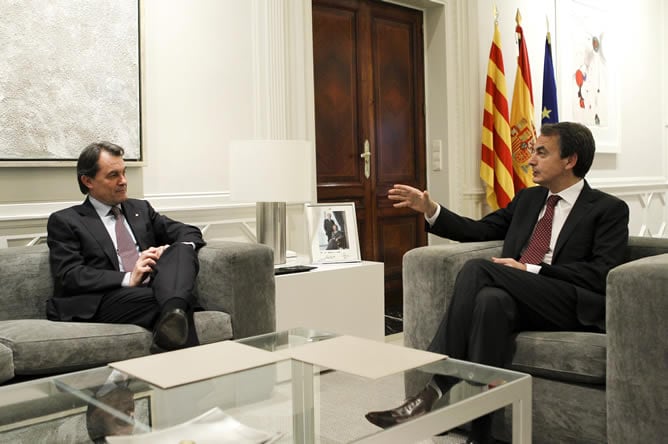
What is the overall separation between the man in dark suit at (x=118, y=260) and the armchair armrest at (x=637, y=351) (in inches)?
55.1

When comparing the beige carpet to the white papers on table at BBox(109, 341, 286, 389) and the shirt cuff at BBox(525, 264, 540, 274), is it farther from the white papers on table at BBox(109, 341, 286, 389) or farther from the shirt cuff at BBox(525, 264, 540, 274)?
the shirt cuff at BBox(525, 264, 540, 274)

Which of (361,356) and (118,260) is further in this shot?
(118,260)

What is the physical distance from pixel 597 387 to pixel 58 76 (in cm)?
259

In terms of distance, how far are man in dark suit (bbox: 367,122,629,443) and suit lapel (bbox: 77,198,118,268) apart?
1.21m

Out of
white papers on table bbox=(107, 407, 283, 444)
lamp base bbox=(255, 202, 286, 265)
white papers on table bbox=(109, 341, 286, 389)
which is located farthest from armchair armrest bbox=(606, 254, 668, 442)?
lamp base bbox=(255, 202, 286, 265)

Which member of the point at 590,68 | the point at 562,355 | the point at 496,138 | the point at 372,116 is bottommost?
the point at 562,355

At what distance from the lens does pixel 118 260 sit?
9.84 ft

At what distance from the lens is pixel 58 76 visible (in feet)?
10.8

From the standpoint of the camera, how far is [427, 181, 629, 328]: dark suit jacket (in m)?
2.63

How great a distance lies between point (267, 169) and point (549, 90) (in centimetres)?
341

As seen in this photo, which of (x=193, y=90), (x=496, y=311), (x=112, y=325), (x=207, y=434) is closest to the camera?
(x=207, y=434)

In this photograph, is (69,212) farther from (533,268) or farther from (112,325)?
(533,268)

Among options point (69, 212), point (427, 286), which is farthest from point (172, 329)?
point (427, 286)

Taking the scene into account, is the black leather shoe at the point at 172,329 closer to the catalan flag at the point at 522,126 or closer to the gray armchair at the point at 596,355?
the gray armchair at the point at 596,355
